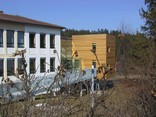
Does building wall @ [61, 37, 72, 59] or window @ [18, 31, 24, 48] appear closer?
window @ [18, 31, 24, 48]

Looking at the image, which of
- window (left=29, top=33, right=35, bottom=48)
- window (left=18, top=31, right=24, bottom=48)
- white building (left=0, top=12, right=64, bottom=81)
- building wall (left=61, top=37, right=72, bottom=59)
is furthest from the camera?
building wall (left=61, top=37, right=72, bottom=59)

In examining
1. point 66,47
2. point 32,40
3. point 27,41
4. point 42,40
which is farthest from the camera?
point 66,47

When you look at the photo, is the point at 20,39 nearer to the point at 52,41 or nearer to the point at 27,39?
the point at 27,39

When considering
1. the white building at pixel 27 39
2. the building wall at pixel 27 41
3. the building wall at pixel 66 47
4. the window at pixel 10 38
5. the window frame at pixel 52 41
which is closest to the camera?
the white building at pixel 27 39

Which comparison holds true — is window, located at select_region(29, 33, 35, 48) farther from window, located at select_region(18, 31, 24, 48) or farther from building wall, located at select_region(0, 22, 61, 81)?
window, located at select_region(18, 31, 24, 48)

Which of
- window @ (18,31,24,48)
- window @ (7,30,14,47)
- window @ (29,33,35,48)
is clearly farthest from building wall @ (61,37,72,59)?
window @ (7,30,14,47)

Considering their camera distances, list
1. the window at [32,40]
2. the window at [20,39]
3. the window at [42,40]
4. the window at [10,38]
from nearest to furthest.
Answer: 1. the window at [10,38]
2. the window at [20,39]
3. the window at [32,40]
4. the window at [42,40]

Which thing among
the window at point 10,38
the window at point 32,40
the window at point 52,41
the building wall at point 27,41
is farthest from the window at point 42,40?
the window at point 10,38

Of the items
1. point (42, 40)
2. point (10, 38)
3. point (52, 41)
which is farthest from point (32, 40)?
point (52, 41)

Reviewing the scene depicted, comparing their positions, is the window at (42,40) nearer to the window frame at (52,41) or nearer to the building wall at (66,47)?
the window frame at (52,41)

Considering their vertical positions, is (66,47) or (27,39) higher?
(27,39)

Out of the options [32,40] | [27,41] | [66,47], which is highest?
[32,40]

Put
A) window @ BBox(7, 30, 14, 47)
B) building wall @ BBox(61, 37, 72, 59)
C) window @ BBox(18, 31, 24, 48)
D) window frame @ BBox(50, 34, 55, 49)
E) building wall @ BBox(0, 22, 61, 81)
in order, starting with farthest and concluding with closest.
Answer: building wall @ BBox(61, 37, 72, 59), window frame @ BBox(50, 34, 55, 49), window @ BBox(18, 31, 24, 48), window @ BBox(7, 30, 14, 47), building wall @ BBox(0, 22, 61, 81)

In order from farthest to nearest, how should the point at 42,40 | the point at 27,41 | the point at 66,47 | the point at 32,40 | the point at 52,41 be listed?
1. the point at 66,47
2. the point at 52,41
3. the point at 42,40
4. the point at 32,40
5. the point at 27,41
